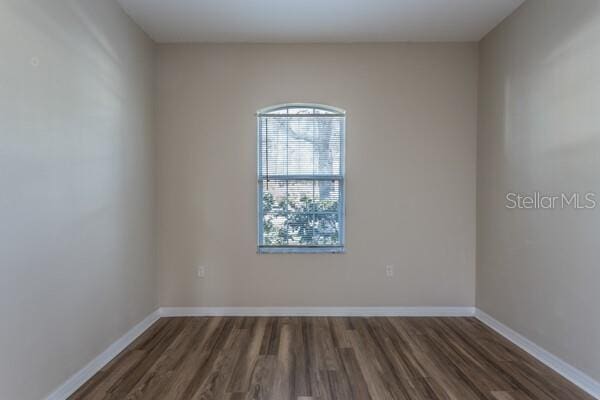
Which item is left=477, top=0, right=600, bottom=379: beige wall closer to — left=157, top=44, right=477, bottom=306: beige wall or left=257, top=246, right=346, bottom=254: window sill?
left=157, top=44, right=477, bottom=306: beige wall

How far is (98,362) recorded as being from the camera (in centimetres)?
270

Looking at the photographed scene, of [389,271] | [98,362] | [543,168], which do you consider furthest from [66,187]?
[543,168]

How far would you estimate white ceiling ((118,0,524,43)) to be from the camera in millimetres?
3072

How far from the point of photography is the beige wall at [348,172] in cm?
387

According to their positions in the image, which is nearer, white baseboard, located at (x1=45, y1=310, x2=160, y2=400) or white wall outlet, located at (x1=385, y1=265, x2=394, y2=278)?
white baseboard, located at (x1=45, y1=310, x2=160, y2=400)

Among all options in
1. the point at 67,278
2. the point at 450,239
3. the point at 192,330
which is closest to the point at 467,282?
the point at 450,239

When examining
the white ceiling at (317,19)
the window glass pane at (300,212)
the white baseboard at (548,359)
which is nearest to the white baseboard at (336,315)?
the white baseboard at (548,359)

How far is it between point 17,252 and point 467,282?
393cm

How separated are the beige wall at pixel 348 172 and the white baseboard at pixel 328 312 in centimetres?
6

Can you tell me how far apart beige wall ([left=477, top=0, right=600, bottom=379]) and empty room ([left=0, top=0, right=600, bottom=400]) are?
0.8 inches

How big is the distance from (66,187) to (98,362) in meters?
1.35

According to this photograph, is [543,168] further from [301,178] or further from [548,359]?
[301,178]

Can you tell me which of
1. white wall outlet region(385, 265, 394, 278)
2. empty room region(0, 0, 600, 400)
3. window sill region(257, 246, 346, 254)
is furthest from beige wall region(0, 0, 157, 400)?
white wall outlet region(385, 265, 394, 278)

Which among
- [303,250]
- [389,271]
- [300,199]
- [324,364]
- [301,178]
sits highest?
[301,178]
